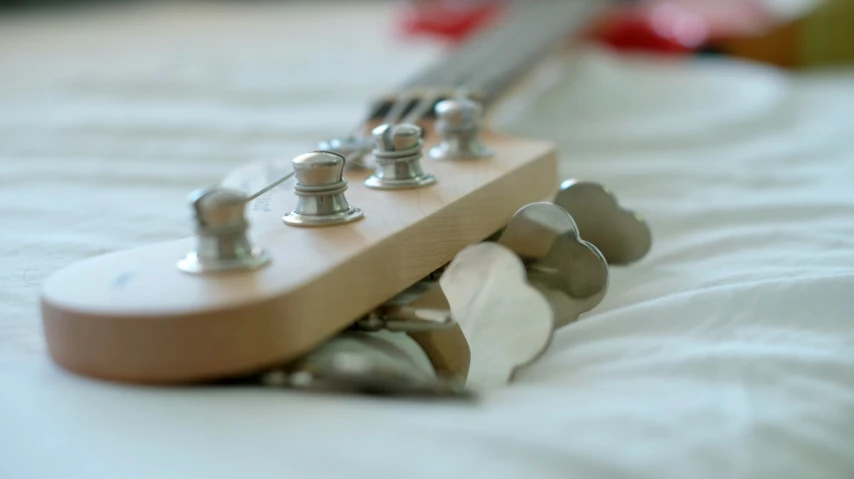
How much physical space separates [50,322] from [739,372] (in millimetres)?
303

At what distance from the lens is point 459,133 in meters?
0.64

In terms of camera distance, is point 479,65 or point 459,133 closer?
point 459,133

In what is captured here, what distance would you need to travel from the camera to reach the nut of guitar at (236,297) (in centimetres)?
37

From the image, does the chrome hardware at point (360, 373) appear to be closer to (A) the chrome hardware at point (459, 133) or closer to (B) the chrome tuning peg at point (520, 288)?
(B) the chrome tuning peg at point (520, 288)

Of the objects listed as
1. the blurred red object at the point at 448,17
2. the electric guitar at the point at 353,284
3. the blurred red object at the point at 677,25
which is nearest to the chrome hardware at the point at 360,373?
the electric guitar at the point at 353,284

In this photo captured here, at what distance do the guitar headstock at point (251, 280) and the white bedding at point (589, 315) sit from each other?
0.06 ft

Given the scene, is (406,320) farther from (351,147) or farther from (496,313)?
(351,147)

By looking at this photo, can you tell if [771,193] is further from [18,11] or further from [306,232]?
[18,11]

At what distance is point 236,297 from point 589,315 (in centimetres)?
21

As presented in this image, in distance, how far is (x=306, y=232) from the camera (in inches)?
18.2

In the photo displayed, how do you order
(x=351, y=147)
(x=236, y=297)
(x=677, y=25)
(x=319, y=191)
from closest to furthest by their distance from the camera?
1. (x=236, y=297)
2. (x=319, y=191)
3. (x=351, y=147)
4. (x=677, y=25)

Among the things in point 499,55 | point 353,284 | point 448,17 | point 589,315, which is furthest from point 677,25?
point 353,284

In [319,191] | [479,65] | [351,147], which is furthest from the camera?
[479,65]

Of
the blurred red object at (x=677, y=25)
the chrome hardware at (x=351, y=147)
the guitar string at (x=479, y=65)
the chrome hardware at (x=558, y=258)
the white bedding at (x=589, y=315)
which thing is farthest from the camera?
the blurred red object at (x=677, y=25)
